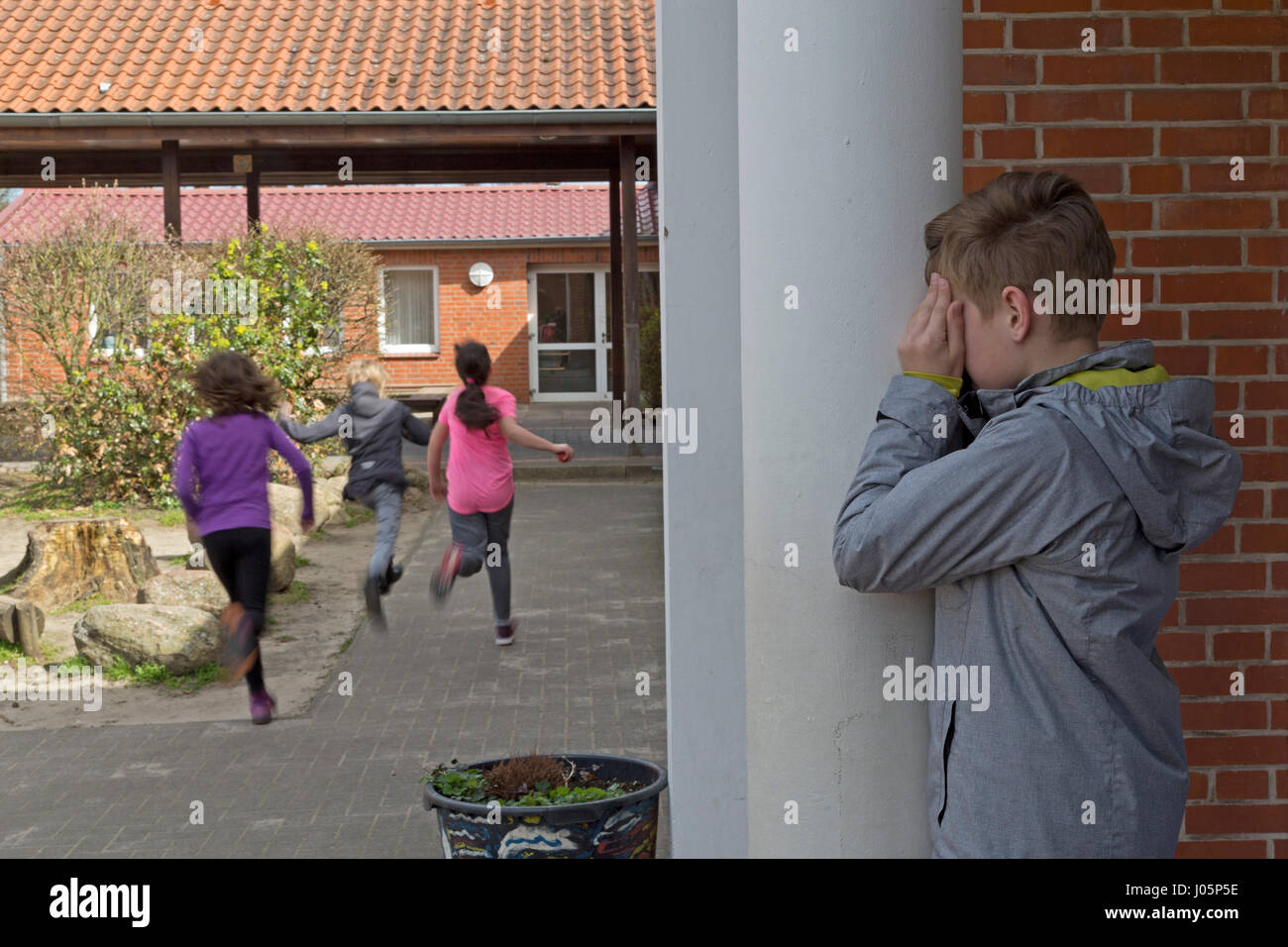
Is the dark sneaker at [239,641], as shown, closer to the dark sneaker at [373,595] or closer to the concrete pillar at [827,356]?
the dark sneaker at [373,595]

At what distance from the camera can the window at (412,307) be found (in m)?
27.7

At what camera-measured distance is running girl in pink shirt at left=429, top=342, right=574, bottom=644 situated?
7.32 metres

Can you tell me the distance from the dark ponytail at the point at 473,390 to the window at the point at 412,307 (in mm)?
20518

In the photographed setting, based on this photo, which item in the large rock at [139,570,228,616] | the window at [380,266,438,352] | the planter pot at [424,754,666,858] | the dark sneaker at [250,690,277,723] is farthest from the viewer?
the window at [380,266,438,352]

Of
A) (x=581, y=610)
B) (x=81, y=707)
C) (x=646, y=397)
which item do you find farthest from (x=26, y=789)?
(x=646, y=397)

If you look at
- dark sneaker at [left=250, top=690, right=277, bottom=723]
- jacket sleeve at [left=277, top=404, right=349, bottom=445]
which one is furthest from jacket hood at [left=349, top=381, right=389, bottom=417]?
dark sneaker at [left=250, top=690, right=277, bottom=723]

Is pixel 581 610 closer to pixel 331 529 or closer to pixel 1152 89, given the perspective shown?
pixel 331 529

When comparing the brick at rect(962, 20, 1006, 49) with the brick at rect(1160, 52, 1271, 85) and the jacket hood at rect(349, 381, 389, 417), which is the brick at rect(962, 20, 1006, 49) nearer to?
the brick at rect(1160, 52, 1271, 85)

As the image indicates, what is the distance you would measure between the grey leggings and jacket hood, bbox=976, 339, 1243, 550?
582cm

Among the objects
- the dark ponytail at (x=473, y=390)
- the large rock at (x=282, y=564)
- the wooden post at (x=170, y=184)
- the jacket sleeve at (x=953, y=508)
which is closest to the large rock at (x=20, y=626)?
the large rock at (x=282, y=564)

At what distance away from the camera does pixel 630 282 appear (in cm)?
1527

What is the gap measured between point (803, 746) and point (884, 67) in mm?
939
